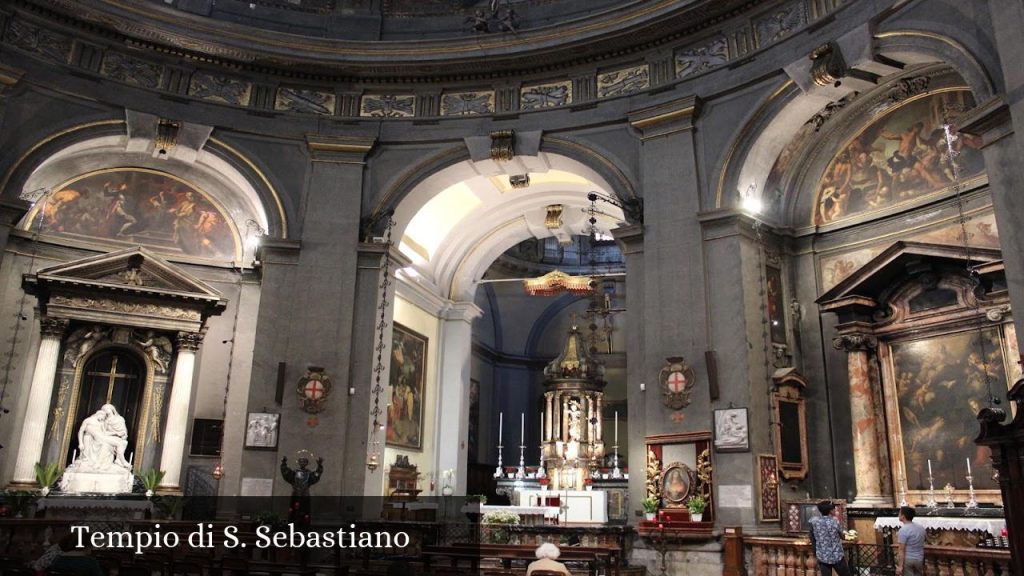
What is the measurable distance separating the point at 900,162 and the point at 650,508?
6602 millimetres

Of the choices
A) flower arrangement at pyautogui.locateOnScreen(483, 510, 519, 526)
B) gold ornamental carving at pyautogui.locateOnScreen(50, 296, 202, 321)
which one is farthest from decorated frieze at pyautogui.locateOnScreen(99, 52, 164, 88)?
flower arrangement at pyautogui.locateOnScreen(483, 510, 519, 526)

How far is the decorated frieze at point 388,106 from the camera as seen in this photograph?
15688 millimetres

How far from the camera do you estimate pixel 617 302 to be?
82.8 feet

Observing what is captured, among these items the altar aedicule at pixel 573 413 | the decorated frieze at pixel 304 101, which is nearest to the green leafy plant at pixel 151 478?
the decorated frieze at pixel 304 101

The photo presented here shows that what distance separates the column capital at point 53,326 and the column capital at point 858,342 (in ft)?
41.9

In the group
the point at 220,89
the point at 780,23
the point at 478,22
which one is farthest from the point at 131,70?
the point at 780,23

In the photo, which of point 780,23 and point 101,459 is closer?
point 780,23

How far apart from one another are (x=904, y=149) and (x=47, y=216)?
14692mm

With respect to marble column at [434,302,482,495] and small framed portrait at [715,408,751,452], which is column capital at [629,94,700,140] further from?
marble column at [434,302,482,495]

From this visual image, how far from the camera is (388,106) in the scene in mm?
15750

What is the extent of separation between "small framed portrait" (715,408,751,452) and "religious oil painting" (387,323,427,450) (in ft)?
23.7

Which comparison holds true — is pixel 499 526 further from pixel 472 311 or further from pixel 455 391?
pixel 472 311

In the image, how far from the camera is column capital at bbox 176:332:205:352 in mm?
15211

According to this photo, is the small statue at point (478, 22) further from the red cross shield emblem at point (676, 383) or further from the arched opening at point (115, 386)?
the arched opening at point (115, 386)
